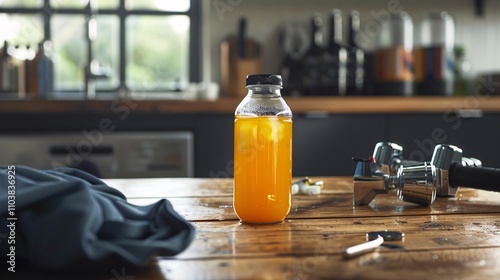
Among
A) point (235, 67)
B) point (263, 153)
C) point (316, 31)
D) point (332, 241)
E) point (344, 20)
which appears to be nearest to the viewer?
point (332, 241)

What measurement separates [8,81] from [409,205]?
2275mm

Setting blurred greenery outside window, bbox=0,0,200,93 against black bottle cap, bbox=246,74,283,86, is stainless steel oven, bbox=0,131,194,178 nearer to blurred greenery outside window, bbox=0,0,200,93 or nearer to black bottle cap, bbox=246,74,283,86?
blurred greenery outside window, bbox=0,0,200,93

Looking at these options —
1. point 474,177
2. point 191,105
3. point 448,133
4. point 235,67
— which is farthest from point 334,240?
point 235,67

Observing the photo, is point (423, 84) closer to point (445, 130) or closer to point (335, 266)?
point (445, 130)

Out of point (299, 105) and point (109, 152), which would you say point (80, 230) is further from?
point (299, 105)

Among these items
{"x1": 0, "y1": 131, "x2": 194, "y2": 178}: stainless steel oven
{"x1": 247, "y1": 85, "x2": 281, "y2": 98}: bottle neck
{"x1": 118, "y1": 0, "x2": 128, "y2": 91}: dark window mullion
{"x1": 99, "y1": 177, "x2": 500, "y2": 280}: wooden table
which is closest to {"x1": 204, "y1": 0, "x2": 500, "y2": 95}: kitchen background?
{"x1": 118, "y1": 0, "x2": 128, "y2": 91}: dark window mullion

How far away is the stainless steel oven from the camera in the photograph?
236cm

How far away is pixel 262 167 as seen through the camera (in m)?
0.87

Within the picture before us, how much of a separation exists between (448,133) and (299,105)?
70cm

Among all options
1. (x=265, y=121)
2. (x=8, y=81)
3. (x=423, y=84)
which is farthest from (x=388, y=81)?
(x=265, y=121)

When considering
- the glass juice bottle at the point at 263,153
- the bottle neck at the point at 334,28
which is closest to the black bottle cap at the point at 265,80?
the glass juice bottle at the point at 263,153

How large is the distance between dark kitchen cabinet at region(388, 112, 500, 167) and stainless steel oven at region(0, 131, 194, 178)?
3.02 feet

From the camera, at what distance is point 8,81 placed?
9.20 feet

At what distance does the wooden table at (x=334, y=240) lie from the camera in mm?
605
